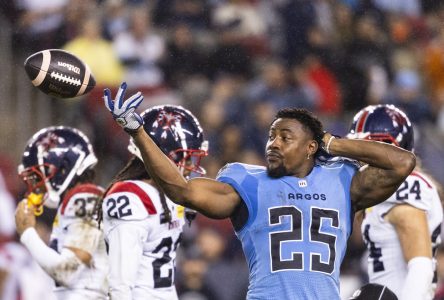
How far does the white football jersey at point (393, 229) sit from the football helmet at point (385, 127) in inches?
8.2

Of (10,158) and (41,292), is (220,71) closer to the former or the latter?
(10,158)

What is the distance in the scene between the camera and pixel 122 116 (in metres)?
Result: 4.26

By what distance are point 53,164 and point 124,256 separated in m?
1.09

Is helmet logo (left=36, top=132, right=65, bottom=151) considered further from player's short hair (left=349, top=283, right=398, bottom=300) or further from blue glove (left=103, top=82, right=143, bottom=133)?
player's short hair (left=349, top=283, right=398, bottom=300)

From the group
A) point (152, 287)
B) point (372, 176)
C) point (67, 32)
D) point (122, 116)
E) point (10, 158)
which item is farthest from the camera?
point (67, 32)

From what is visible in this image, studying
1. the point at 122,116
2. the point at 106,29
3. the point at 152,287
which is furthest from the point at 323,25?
the point at 122,116

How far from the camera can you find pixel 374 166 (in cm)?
455

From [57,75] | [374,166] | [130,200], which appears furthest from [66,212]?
[374,166]

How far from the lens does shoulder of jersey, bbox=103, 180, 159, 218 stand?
16.5ft

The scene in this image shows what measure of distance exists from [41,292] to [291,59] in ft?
12.8

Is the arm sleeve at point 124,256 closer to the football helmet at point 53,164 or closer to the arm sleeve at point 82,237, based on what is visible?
the arm sleeve at point 82,237

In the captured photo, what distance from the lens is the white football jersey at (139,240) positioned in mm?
4957

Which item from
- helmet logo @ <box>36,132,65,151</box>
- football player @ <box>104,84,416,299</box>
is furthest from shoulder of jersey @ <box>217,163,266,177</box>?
helmet logo @ <box>36,132,65,151</box>

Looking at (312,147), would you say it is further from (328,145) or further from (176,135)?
(176,135)
